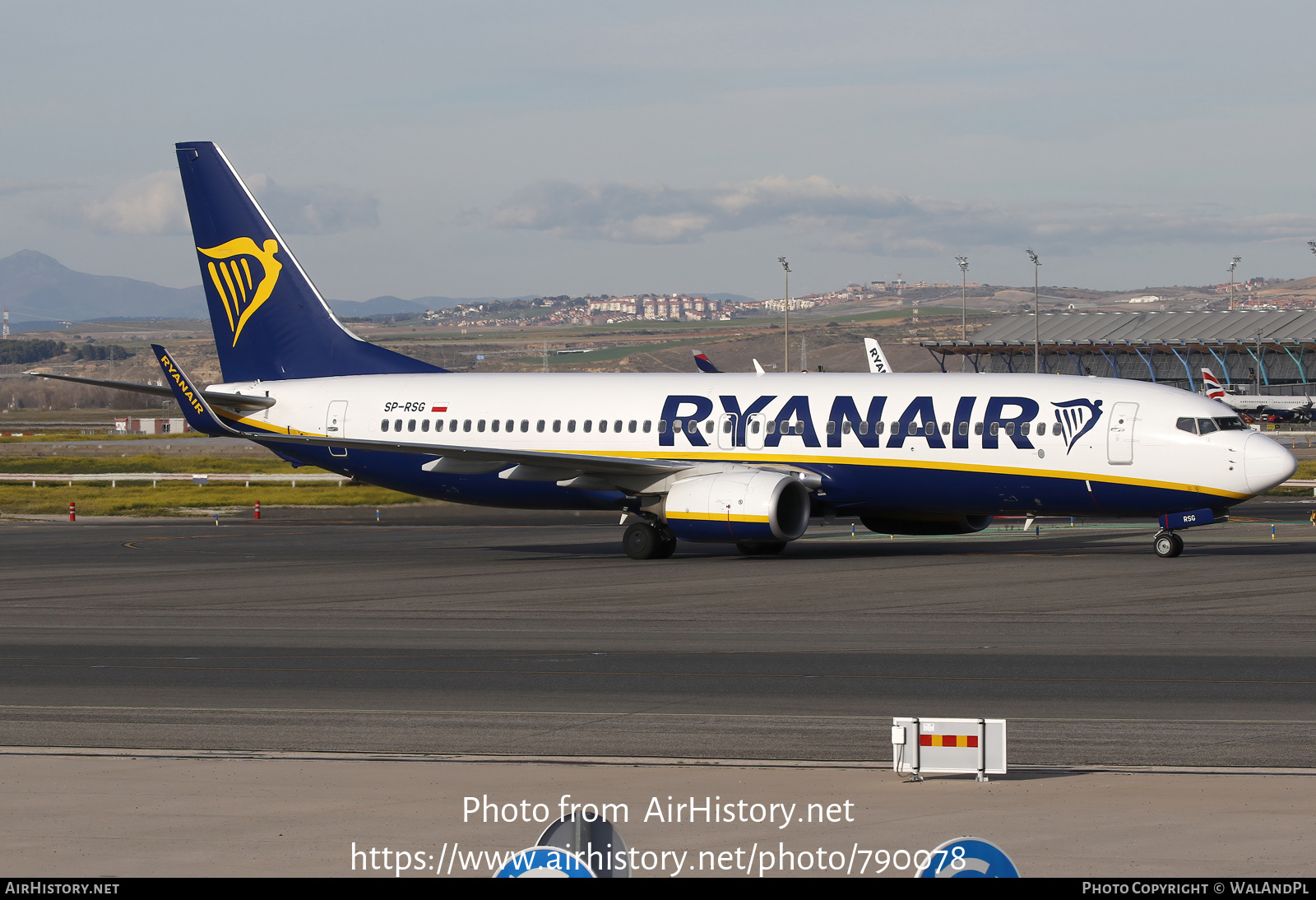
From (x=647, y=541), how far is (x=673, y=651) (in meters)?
15.2

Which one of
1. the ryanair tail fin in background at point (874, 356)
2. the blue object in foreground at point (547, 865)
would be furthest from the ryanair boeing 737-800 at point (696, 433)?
the blue object in foreground at point (547, 865)

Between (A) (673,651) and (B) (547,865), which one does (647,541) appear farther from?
(B) (547,865)

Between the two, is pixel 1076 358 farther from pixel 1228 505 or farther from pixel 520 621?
pixel 520 621

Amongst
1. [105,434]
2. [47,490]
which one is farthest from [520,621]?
[105,434]

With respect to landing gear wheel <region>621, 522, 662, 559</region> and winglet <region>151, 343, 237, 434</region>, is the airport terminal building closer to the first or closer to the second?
winglet <region>151, 343, 237, 434</region>

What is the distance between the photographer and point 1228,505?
32.9 meters

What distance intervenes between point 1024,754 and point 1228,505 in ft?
70.3

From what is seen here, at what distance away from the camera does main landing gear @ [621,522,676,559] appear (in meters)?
36.1

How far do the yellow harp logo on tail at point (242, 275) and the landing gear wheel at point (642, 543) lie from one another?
44.1ft

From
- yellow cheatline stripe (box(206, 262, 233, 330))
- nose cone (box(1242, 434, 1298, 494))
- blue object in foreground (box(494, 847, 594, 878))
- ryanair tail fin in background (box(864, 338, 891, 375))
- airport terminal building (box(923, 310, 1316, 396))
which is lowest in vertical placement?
blue object in foreground (box(494, 847, 594, 878))

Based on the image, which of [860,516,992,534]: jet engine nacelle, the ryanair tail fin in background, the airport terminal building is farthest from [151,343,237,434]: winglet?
the airport terminal building

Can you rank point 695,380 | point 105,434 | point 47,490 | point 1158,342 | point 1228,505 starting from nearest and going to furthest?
point 1228,505, point 695,380, point 47,490, point 105,434, point 1158,342

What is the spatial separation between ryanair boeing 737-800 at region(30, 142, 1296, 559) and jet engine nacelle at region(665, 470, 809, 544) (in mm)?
42
